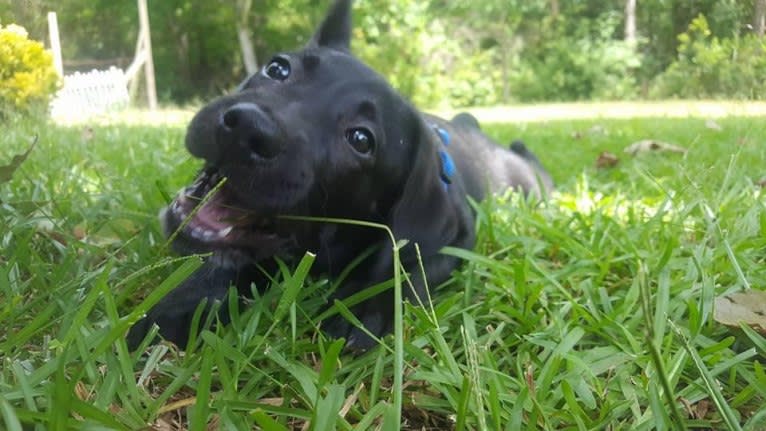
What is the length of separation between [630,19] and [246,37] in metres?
1.35

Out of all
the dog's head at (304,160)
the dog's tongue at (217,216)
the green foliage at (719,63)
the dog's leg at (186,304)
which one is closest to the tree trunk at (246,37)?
the dog's head at (304,160)

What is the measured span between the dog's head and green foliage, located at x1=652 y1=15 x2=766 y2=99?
69 cm

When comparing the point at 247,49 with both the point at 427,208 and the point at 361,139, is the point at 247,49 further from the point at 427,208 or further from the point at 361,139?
the point at 427,208

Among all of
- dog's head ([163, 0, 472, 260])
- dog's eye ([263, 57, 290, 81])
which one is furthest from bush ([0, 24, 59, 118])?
dog's eye ([263, 57, 290, 81])

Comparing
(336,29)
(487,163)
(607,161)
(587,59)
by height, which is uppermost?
(336,29)

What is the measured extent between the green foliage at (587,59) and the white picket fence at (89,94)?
4.72 feet

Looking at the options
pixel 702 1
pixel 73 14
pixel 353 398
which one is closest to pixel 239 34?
pixel 73 14

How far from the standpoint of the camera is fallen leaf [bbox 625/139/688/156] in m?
3.14

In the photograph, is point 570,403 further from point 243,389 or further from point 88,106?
point 88,106

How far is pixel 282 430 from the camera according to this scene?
83cm

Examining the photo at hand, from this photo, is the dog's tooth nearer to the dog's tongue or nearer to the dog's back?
the dog's tongue

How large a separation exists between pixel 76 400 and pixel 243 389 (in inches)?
11.9

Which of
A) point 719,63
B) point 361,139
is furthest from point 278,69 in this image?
point 719,63

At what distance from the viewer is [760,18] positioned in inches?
52.9
